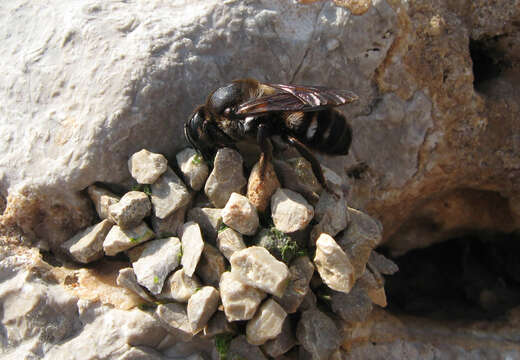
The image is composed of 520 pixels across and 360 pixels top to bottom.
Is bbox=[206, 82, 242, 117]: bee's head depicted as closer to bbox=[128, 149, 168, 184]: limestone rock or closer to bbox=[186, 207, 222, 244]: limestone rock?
bbox=[128, 149, 168, 184]: limestone rock

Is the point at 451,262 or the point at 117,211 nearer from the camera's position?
the point at 117,211

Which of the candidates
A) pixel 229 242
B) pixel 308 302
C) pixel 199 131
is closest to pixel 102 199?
pixel 199 131

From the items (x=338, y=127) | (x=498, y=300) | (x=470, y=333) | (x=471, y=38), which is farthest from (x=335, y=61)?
(x=498, y=300)

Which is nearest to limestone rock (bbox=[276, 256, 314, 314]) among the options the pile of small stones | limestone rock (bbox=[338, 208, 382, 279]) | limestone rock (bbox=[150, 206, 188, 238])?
the pile of small stones

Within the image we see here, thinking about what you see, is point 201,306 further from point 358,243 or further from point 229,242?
point 358,243

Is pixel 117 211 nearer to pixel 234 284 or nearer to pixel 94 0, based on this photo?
pixel 234 284

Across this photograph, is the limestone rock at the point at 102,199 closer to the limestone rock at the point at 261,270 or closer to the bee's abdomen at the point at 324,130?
the limestone rock at the point at 261,270
